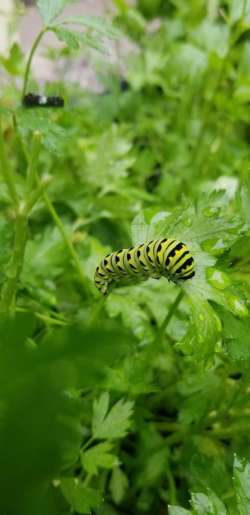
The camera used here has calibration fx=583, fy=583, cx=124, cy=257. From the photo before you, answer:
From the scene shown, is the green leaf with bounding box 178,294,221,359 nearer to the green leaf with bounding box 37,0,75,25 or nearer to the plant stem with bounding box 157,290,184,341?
the plant stem with bounding box 157,290,184,341

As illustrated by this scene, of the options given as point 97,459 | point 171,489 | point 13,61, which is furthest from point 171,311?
point 13,61

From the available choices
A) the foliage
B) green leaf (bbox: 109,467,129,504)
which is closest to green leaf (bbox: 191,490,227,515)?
the foliage

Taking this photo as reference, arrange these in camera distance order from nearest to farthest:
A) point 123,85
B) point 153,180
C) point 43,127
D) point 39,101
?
point 43,127
point 39,101
point 153,180
point 123,85

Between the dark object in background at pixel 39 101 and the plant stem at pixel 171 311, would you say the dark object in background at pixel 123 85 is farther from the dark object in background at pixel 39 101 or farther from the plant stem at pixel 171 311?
the plant stem at pixel 171 311

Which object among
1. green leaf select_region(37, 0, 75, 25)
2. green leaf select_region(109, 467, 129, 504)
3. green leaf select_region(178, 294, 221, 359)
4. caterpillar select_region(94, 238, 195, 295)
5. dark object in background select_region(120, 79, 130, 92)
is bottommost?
green leaf select_region(109, 467, 129, 504)

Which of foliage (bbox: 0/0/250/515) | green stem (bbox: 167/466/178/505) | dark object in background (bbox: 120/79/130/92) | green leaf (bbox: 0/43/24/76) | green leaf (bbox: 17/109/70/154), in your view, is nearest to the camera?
foliage (bbox: 0/0/250/515)

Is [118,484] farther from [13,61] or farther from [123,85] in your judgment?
[123,85]

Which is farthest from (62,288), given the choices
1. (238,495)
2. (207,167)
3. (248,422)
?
(207,167)
